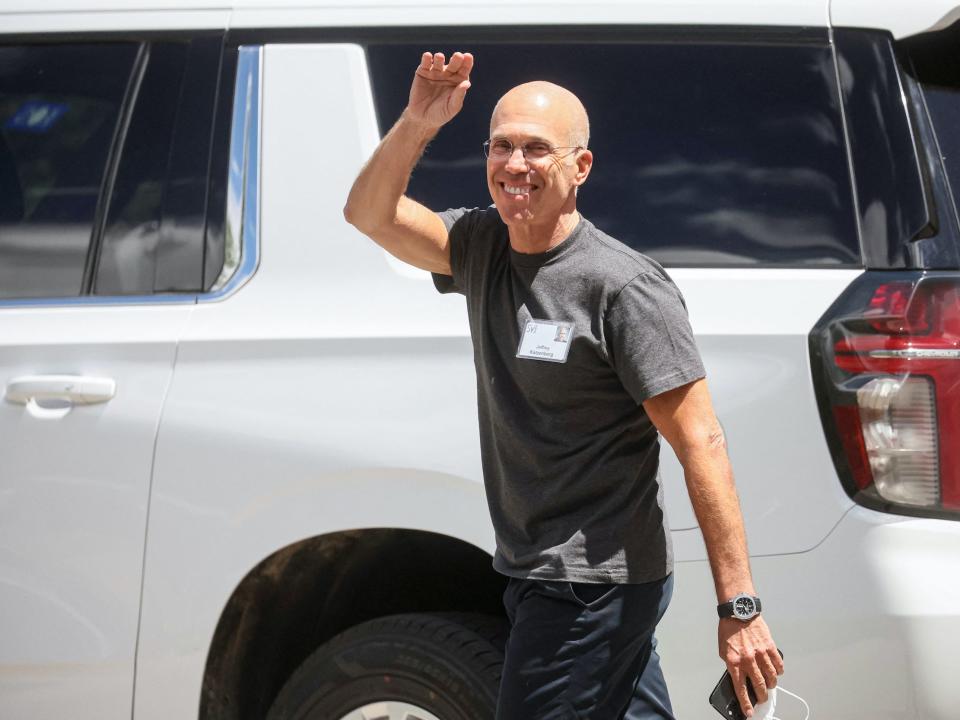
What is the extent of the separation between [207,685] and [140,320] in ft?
2.56

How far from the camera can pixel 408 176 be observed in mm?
2322

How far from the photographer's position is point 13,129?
2.93m

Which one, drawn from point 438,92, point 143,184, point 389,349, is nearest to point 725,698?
point 389,349

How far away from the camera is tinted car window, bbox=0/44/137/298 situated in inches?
110

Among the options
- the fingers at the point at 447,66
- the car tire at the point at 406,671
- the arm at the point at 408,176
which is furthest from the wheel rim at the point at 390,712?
the fingers at the point at 447,66

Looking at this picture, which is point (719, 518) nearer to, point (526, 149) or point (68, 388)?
point (526, 149)

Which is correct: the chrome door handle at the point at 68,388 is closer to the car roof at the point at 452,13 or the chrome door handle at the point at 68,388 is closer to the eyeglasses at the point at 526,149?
the car roof at the point at 452,13

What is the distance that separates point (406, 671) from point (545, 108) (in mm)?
1156

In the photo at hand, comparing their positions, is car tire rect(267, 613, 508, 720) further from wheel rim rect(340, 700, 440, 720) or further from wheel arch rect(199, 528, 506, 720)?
wheel arch rect(199, 528, 506, 720)

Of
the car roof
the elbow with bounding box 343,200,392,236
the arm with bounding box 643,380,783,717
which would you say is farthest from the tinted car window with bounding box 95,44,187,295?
the arm with bounding box 643,380,783,717

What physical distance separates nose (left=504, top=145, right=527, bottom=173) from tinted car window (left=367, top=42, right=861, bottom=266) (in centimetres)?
42

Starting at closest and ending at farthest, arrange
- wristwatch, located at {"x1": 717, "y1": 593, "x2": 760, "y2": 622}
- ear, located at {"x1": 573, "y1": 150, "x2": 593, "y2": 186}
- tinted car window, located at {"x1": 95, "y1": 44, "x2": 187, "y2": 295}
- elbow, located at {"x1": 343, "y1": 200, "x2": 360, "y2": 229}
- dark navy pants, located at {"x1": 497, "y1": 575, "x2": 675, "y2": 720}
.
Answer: wristwatch, located at {"x1": 717, "y1": 593, "x2": 760, "y2": 622}
dark navy pants, located at {"x1": 497, "y1": 575, "x2": 675, "y2": 720}
ear, located at {"x1": 573, "y1": 150, "x2": 593, "y2": 186}
elbow, located at {"x1": 343, "y1": 200, "x2": 360, "y2": 229}
tinted car window, located at {"x1": 95, "y1": 44, "x2": 187, "y2": 295}

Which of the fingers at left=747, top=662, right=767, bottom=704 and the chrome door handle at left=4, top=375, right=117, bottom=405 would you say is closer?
the fingers at left=747, top=662, right=767, bottom=704

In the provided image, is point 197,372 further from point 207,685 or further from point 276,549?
point 207,685
